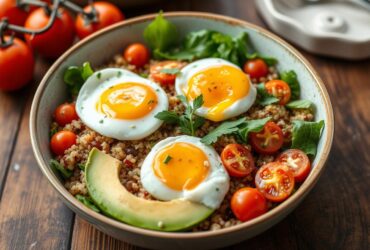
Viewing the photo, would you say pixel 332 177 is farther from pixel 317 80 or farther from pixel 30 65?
pixel 30 65

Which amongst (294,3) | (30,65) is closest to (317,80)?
(294,3)

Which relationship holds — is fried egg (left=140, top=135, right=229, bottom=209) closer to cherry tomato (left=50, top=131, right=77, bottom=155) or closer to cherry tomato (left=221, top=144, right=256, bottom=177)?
cherry tomato (left=221, top=144, right=256, bottom=177)

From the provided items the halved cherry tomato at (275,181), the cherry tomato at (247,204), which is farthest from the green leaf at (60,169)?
the halved cherry tomato at (275,181)

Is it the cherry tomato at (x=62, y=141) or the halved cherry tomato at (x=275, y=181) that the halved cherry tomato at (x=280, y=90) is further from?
the cherry tomato at (x=62, y=141)

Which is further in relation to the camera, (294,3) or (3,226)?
(294,3)

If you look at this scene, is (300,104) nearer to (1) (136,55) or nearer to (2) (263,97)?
(2) (263,97)

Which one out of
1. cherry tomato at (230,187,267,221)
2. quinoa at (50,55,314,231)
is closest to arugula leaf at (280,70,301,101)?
quinoa at (50,55,314,231)
